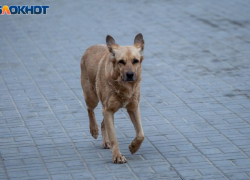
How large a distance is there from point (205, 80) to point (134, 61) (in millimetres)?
4270

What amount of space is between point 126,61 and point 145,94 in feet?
11.2

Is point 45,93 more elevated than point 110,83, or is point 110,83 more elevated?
point 110,83

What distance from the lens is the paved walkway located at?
6.89m

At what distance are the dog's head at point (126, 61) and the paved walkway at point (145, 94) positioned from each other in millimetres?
1169

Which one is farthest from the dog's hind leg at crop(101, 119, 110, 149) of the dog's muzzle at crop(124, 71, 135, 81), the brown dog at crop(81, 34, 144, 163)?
the dog's muzzle at crop(124, 71, 135, 81)

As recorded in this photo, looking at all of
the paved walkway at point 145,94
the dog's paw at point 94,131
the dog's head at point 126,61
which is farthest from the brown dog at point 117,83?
the paved walkway at point 145,94

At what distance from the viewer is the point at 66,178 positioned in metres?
6.43

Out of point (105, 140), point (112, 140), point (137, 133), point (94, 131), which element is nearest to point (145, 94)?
point (94, 131)

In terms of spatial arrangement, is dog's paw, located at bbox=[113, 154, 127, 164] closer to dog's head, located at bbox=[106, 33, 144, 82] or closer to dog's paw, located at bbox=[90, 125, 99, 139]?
dog's paw, located at bbox=[90, 125, 99, 139]

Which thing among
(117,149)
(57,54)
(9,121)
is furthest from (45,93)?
(117,149)

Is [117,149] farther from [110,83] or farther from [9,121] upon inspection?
[9,121]

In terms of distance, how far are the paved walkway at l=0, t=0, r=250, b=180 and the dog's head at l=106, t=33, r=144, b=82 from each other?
46.0 inches

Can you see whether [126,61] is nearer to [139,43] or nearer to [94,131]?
[139,43]

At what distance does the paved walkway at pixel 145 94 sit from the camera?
6.89 m
